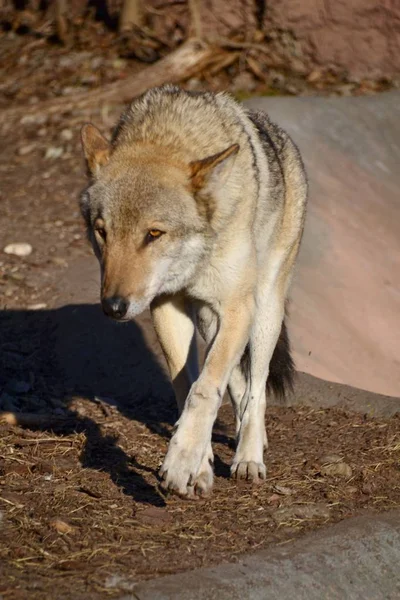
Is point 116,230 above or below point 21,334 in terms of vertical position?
above

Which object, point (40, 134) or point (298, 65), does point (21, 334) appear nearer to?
point (40, 134)

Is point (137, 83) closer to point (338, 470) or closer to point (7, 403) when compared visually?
point (7, 403)

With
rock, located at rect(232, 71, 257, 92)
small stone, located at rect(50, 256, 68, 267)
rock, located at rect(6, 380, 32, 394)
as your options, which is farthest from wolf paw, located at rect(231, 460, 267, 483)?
rock, located at rect(232, 71, 257, 92)

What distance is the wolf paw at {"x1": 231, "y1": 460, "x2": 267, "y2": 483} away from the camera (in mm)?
5215

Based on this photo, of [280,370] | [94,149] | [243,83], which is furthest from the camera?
[243,83]

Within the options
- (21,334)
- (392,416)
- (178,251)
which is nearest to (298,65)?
(21,334)

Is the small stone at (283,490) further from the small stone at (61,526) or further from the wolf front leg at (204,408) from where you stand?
the small stone at (61,526)

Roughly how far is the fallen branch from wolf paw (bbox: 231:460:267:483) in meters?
7.90

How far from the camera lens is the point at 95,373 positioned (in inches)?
299

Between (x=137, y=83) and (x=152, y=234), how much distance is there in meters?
8.27

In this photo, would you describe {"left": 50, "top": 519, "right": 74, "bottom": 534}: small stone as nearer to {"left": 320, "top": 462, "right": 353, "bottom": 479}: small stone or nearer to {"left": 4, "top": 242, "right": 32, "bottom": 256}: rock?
{"left": 320, "top": 462, "right": 353, "bottom": 479}: small stone

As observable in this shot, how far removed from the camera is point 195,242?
15.8ft

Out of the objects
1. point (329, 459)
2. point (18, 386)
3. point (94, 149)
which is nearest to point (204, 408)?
point (329, 459)

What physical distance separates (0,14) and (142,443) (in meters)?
12.2
